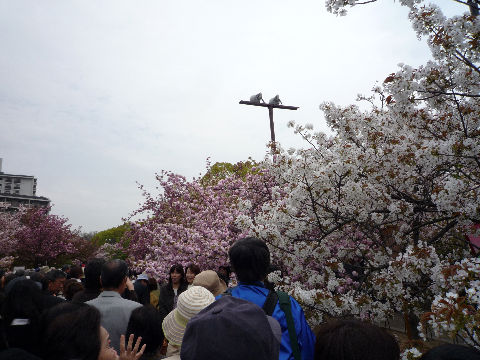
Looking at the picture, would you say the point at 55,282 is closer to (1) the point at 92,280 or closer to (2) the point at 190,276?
(2) the point at 190,276

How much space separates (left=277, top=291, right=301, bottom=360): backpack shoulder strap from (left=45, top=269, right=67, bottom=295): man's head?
4779 mm

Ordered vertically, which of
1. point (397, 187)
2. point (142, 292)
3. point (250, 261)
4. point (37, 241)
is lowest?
point (142, 292)

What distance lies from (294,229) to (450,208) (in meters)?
2.01

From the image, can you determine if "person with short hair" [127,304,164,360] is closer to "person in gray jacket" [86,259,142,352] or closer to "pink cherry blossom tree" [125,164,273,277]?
"person in gray jacket" [86,259,142,352]

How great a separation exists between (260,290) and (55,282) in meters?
4.89

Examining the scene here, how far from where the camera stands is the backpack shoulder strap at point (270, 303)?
1929 millimetres

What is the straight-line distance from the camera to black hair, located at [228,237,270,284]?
211 cm

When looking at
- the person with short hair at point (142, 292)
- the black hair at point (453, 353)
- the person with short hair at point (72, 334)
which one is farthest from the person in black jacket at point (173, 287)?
the black hair at point (453, 353)

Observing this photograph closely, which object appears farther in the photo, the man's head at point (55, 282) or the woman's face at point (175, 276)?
the man's head at point (55, 282)

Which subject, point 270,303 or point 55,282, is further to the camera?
point 55,282

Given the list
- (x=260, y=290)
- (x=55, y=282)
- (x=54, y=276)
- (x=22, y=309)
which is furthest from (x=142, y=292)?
(x=260, y=290)

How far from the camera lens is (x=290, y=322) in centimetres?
192

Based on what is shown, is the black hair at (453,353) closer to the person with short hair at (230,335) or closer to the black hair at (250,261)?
the person with short hair at (230,335)

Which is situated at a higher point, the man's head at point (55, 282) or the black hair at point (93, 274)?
the black hair at point (93, 274)
